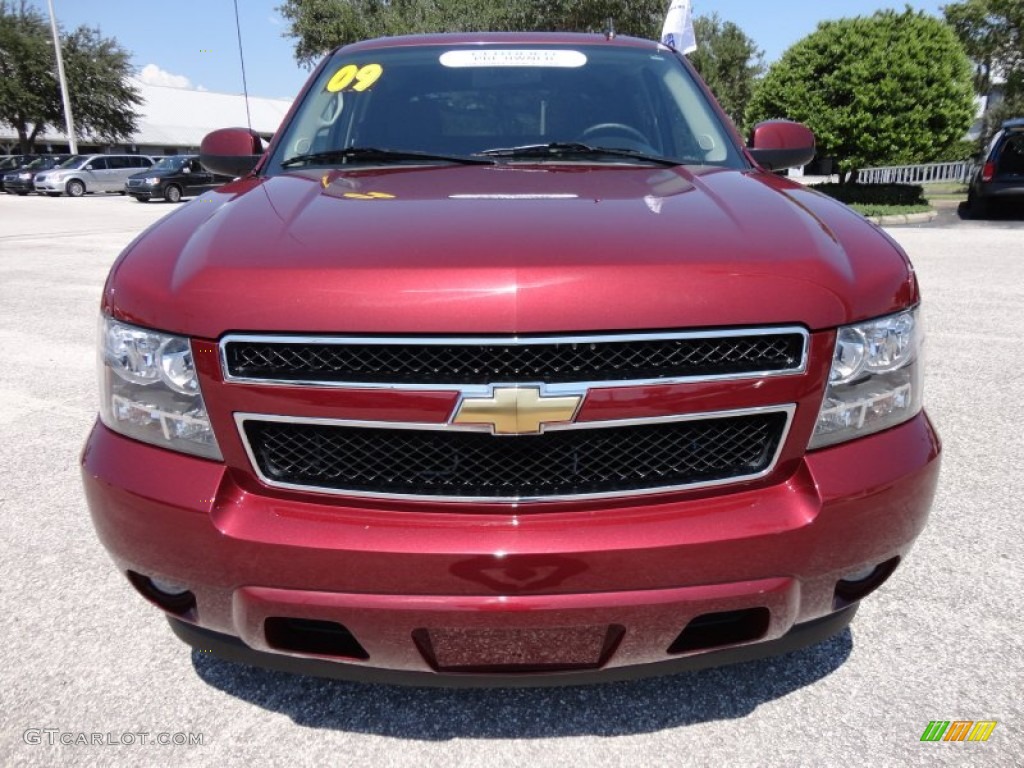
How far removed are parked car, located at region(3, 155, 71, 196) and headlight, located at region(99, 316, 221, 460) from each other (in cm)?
3586

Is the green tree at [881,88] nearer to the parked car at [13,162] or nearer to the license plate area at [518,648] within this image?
the license plate area at [518,648]

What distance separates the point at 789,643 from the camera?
5.56ft

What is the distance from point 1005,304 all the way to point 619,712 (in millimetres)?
6552

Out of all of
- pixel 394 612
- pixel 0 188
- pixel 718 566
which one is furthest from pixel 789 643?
pixel 0 188

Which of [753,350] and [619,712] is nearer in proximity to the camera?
[753,350]

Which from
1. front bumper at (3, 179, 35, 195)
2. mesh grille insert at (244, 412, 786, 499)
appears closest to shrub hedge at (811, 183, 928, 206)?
mesh grille insert at (244, 412, 786, 499)

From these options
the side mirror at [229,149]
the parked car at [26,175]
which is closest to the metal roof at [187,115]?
the parked car at [26,175]

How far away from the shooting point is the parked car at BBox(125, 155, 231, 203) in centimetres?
2617

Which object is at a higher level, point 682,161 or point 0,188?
point 682,161

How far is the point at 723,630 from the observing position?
164cm

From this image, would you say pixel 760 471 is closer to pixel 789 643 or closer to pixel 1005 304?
pixel 789 643

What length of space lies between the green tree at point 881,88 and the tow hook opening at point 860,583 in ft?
51.0

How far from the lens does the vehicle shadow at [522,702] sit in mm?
1902

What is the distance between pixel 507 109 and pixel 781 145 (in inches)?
45.2
